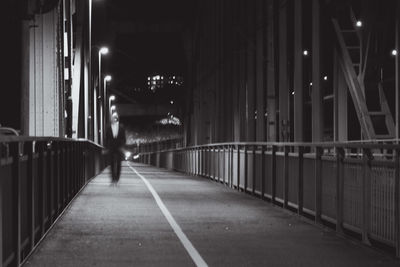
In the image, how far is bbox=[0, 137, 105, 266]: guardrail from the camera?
8297mm

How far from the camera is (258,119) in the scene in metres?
32.0

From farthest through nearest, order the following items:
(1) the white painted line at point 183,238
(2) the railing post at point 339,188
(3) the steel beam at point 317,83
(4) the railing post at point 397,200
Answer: (3) the steel beam at point 317,83 → (2) the railing post at point 339,188 → (4) the railing post at point 397,200 → (1) the white painted line at point 183,238

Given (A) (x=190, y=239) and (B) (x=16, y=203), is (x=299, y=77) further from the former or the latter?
(B) (x=16, y=203)

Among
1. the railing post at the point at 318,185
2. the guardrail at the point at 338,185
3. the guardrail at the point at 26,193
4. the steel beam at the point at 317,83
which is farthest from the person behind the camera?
the steel beam at the point at 317,83

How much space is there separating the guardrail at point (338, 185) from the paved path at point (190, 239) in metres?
0.27

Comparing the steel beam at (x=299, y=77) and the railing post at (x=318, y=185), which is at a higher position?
Result: the steel beam at (x=299, y=77)

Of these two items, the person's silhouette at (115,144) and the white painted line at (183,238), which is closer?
the white painted line at (183,238)

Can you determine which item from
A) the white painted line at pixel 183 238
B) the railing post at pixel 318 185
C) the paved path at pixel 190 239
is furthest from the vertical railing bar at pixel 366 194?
the railing post at pixel 318 185

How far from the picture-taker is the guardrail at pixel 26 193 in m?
8.30

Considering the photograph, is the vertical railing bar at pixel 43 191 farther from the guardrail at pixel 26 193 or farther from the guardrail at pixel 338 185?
the guardrail at pixel 338 185

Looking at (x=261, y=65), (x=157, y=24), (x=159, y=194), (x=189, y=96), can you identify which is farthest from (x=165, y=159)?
(x=159, y=194)

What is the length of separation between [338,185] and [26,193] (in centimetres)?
490

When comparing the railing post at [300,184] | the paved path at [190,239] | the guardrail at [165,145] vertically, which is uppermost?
the guardrail at [165,145]

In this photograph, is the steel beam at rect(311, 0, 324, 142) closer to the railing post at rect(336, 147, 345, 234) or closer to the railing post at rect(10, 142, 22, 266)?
the railing post at rect(336, 147, 345, 234)
